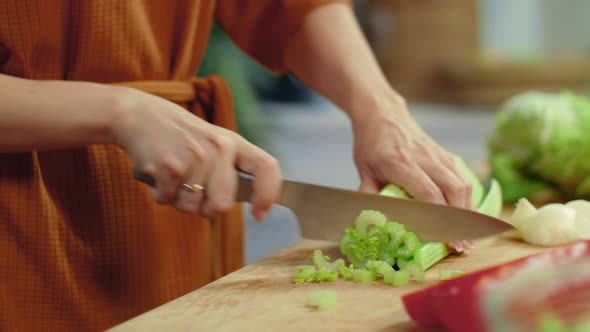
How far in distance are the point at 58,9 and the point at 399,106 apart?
0.51 metres

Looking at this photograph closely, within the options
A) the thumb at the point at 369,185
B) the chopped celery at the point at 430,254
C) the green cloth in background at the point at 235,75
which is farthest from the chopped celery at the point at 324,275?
the green cloth in background at the point at 235,75

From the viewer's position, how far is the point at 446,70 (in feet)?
14.7

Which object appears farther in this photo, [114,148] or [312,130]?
[312,130]

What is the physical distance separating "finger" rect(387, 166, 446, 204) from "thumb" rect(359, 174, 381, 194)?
53 millimetres

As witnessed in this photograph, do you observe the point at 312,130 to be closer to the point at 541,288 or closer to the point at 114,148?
the point at 114,148

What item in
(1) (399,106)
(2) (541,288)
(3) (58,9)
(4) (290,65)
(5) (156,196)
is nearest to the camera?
(2) (541,288)

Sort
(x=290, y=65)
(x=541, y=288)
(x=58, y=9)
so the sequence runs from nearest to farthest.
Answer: (x=541, y=288) → (x=58, y=9) → (x=290, y=65)

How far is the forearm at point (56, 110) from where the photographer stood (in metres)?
0.78

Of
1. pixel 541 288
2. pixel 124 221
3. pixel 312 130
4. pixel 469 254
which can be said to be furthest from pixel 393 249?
pixel 312 130

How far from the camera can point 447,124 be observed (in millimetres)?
3586

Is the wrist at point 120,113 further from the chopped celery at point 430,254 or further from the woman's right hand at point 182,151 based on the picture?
the chopped celery at point 430,254

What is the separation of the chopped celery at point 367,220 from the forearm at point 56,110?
1.02 feet

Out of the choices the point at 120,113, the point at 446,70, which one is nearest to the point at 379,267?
the point at 120,113

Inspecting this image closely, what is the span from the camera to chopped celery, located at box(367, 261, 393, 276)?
86cm
